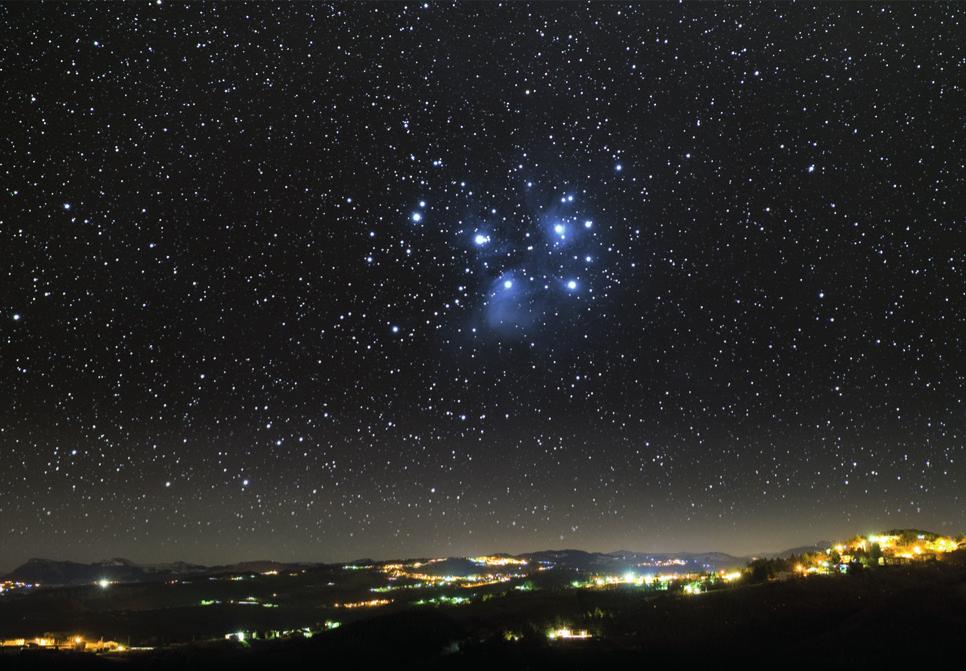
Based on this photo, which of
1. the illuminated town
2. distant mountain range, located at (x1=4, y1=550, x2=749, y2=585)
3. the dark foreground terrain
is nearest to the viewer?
the dark foreground terrain

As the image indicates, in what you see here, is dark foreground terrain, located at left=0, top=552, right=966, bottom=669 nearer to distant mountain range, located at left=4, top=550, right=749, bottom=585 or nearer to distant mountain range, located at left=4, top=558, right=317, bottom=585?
distant mountain range, located at left=4, top=550, right=749, bottom=585

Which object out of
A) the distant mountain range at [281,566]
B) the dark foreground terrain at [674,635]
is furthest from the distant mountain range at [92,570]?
the dark foreground terrain at [674,635]

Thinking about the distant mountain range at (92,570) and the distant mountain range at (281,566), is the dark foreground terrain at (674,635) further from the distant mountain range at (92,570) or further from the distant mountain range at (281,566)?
the distant mountain range at (92,570)

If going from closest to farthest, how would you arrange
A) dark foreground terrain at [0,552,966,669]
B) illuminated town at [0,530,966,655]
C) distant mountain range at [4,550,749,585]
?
dark foreground terrain at [0,552,966,669] → illuminated town at [0,530,966,655] → distant mountain range at [4,550,749,585]

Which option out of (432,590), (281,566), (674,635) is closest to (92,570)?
(281,566)

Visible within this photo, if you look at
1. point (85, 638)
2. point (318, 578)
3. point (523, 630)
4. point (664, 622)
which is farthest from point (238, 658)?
point (318, 578)

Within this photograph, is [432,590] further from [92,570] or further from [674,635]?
[92,570]

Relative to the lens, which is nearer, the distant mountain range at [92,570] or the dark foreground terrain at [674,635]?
the dark foreground terrain at [674,635]

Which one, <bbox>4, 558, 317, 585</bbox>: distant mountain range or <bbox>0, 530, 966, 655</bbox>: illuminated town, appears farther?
<bbox>4, 558, 317, 585</bbox>: distant mountain range

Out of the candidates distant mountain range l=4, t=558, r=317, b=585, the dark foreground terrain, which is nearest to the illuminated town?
the dark foreground terrain
